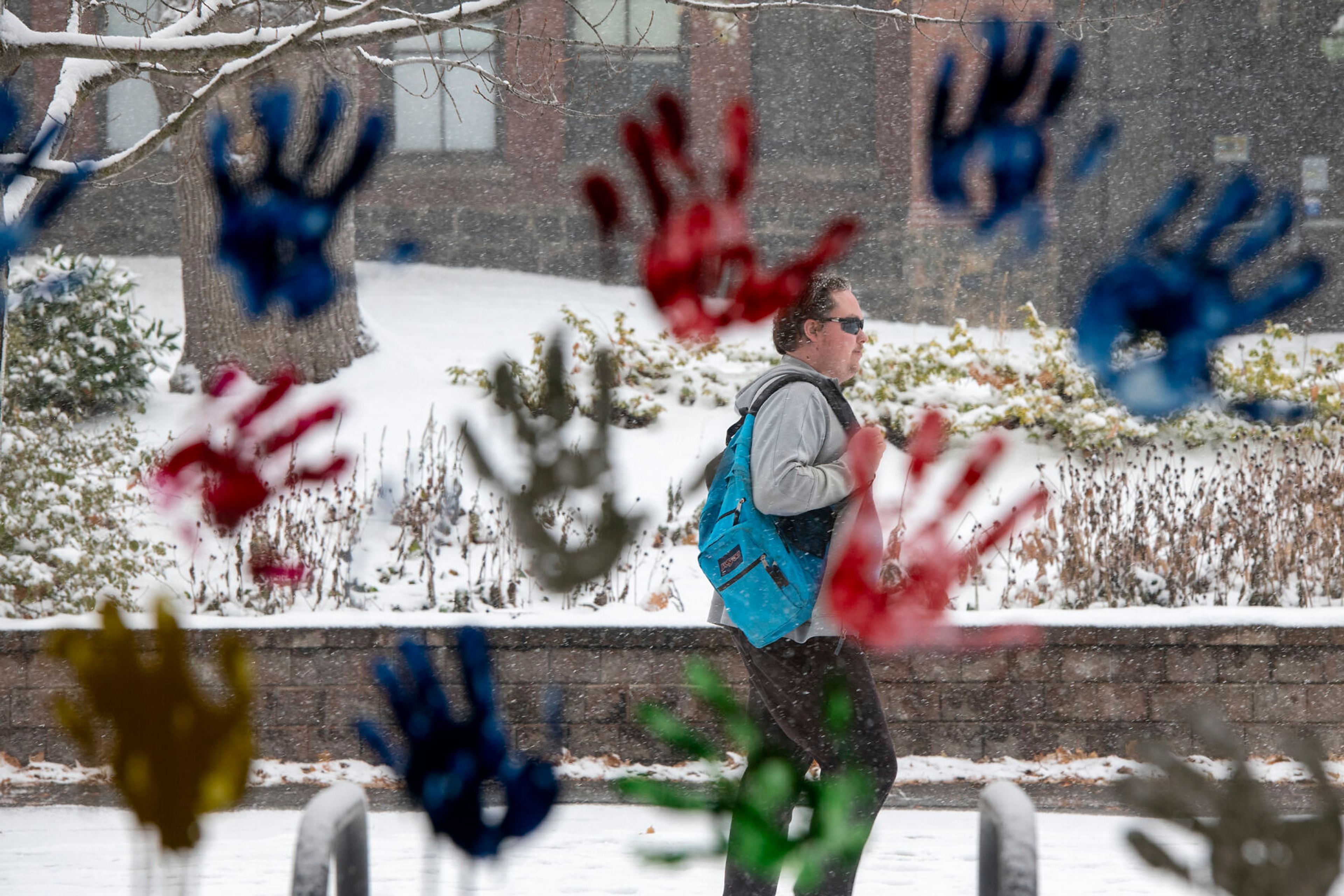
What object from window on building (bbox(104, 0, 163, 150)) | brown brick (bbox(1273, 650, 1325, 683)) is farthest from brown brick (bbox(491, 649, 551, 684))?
window on building (bbox(104, 0, 163, 150))

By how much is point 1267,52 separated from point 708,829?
1016cm

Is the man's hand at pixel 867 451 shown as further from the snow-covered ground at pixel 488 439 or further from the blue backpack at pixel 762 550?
the snow-covered ground at pixel 488 439

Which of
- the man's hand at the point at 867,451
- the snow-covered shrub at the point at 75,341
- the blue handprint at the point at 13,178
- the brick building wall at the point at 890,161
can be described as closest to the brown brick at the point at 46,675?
the snow-covered shrub at the point at 75,341

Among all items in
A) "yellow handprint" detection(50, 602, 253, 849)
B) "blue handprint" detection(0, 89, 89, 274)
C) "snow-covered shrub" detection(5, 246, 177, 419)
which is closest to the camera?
"yellow handprint" detection(50, 602, 253, 849)

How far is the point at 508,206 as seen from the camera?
496 inches

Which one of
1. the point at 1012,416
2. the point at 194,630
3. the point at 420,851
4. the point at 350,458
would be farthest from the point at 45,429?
the point at 1012,416

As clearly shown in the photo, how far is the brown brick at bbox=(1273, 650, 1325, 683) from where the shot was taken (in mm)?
5398

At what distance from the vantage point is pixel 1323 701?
5.41 meters

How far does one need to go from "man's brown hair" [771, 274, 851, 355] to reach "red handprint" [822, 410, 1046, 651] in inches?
12.5

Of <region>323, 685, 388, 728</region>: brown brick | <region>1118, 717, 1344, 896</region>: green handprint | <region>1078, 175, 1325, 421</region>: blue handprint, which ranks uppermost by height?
<region>1078, 175, 1325, 421</region>: blue handprint

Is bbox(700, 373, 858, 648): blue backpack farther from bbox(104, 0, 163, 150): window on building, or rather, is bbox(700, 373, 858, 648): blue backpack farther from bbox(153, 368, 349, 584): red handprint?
bbox(104, 0, 163, 150): window on building

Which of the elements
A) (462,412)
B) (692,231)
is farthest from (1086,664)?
(692,231)

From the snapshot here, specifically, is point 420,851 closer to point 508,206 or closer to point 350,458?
point 350,458

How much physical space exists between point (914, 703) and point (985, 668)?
325 millimetres
